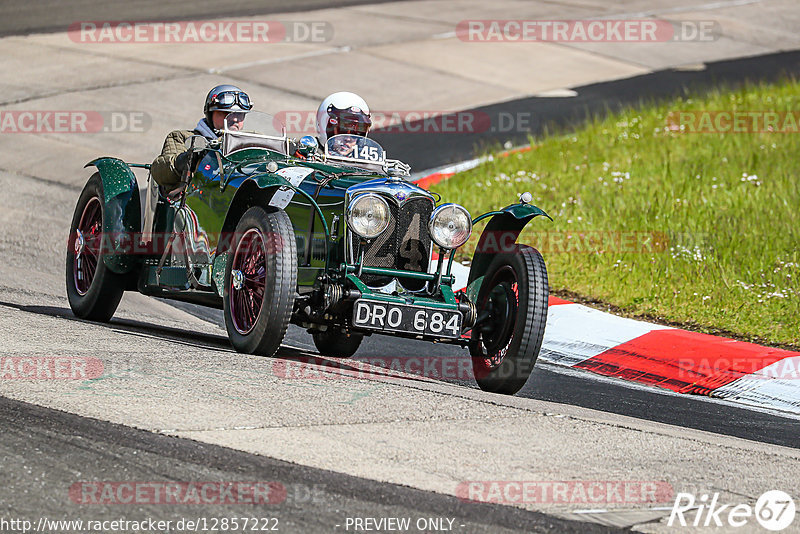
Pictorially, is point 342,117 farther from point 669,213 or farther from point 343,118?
point 669,213

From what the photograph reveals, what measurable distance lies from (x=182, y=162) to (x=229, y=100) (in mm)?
541

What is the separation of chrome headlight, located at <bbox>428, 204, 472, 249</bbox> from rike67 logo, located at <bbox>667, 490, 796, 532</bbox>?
262 centimetres

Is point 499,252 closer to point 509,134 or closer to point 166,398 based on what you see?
point 166,398

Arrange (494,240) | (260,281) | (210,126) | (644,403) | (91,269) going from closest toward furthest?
(260,281) < (644,403) < (494,240) < (210,126) < (91,269)

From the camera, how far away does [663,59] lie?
1997cm

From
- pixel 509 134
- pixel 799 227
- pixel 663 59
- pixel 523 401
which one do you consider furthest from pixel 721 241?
pixel 663 59

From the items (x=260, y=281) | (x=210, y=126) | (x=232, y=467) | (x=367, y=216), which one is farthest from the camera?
(x=210, y=126)

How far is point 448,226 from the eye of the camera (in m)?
6.80

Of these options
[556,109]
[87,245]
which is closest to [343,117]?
[87,245]

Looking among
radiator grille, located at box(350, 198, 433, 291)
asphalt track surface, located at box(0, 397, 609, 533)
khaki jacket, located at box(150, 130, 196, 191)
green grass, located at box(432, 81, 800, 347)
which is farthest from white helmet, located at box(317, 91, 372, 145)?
asphalt track surface, located at box(0, 397, 609, 533)

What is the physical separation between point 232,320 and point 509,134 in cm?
921

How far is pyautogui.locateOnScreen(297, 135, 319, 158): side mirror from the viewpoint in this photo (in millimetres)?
7812

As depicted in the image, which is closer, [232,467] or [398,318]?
[232,467]

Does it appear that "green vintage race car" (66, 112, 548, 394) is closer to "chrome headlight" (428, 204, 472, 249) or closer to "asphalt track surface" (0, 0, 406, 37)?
"chrome headlight" (428, 204, 472, 249)
